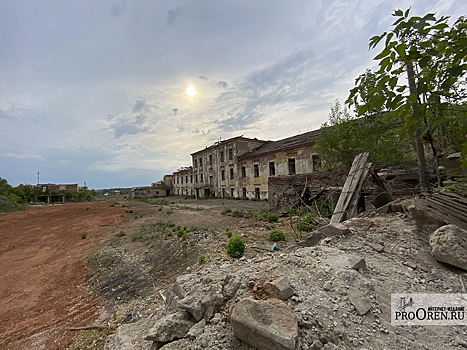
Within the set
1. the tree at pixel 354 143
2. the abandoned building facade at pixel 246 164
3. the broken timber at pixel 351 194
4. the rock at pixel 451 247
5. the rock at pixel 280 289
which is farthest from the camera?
the abandoned building facade at pixel 246 164

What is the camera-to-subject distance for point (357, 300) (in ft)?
6.61

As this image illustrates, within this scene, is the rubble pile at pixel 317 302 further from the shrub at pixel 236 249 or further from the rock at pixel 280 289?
the shrub at pixel 236 249

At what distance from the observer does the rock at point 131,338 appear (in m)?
2.77

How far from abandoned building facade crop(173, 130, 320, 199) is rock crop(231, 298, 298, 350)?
53.8ft

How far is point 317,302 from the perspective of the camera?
2.04 metres

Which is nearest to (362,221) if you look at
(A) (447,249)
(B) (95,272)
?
(A) (447,249)

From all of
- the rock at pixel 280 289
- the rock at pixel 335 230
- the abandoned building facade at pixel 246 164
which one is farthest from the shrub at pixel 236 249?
the abandoned building facade at pixel 246 164

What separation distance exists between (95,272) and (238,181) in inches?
850

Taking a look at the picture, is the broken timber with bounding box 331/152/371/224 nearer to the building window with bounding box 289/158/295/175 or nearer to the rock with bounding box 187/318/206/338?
the rock with bounding box 187/318/206/338

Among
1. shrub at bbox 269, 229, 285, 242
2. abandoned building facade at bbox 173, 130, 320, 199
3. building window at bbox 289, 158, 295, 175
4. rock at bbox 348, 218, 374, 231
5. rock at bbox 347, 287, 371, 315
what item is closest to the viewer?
rock at bbox 347, 287, 371, 315

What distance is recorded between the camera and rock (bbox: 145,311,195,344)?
2355 millimetres

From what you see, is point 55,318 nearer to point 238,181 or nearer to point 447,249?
point 447,249

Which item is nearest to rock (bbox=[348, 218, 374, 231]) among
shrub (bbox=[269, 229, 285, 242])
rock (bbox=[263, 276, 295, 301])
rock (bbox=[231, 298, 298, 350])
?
rock (bbox=[263, 276, 295, 301])

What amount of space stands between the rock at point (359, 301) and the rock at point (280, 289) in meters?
0.58
